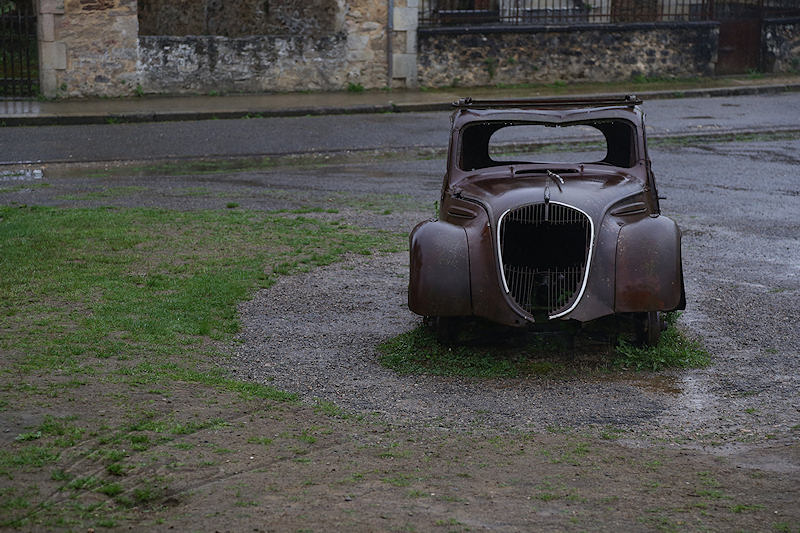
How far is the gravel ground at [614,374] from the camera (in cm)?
590

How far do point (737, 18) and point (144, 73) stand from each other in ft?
45.7

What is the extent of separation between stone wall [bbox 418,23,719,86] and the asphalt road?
117 inches

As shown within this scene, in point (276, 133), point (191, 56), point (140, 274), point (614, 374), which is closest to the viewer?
point (614, 374)

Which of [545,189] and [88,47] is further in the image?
[88,47]

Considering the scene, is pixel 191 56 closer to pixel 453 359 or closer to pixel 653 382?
pixel 453 359

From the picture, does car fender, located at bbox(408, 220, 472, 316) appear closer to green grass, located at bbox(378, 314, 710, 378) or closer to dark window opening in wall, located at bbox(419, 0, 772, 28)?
green grass, located at bbox(378, 314, 710, 378)

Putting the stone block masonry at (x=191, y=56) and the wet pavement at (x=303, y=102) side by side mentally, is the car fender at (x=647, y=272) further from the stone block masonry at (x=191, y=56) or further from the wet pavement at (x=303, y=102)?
the stone block masonry at (x=191, y=56)

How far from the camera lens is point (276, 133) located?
57.4 ft

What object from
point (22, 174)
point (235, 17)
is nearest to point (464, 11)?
point (235, 17)

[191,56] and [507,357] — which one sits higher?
A: [191,56]

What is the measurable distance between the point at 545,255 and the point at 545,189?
445mm

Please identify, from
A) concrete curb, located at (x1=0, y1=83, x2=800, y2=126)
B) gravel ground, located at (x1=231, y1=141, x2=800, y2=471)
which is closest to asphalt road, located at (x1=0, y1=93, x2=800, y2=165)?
concrete curb, located at (x1=0, y1=83, x2=800, y2=126)

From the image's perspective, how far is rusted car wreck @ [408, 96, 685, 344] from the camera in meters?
6.65

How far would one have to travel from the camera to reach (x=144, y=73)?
21.0 metres
